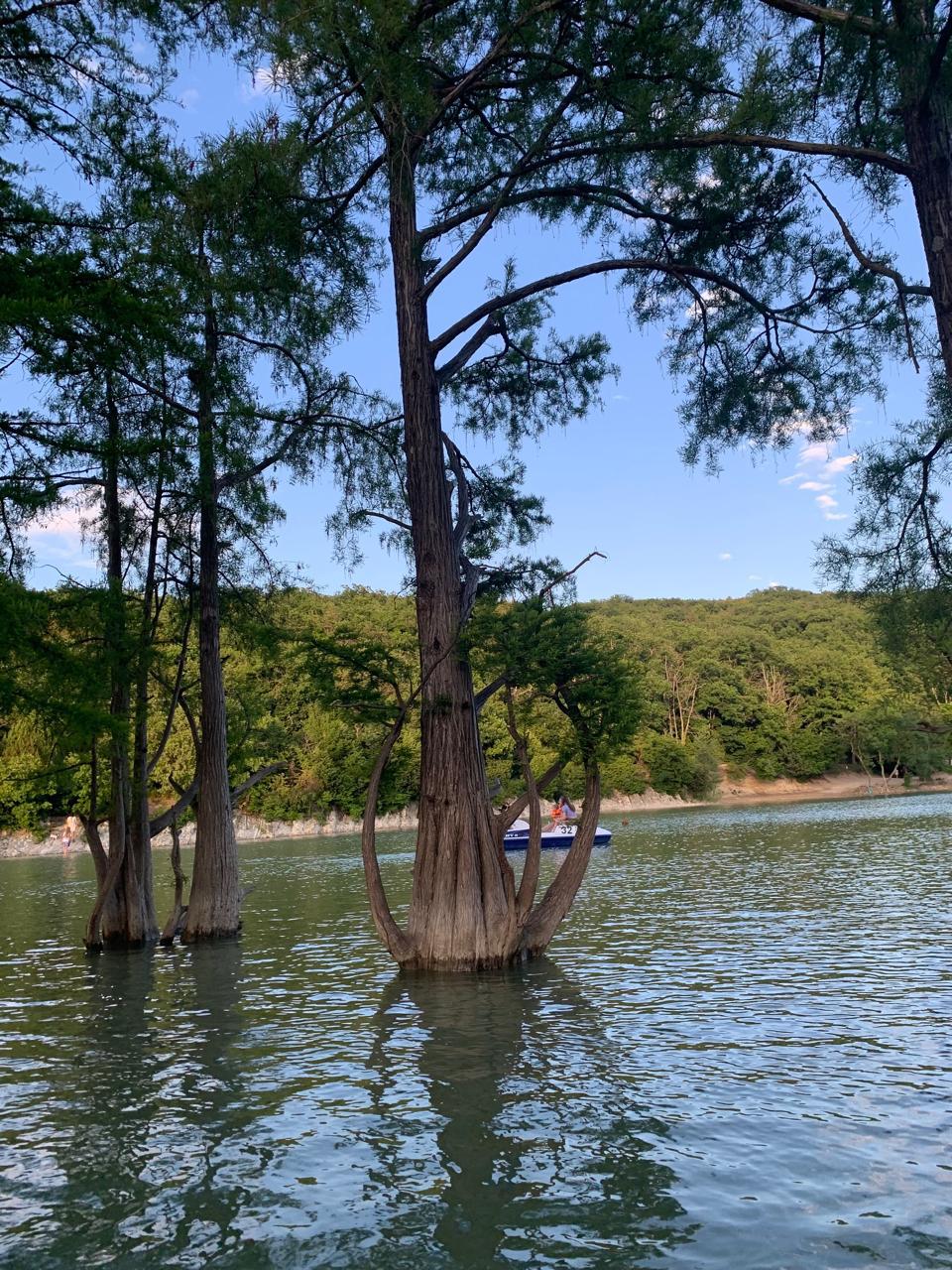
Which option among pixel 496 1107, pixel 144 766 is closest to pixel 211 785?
pixel 144 766

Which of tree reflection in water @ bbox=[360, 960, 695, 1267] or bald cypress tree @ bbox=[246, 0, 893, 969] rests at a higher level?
bald cypress tree @ bbox=[246, 0, 893, 969]

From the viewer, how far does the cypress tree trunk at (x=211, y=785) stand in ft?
57.5

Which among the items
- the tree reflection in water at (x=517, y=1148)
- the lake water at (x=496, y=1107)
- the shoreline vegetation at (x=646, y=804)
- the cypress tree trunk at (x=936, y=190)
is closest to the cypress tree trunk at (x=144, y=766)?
the lake water at (x=496, y=1107)

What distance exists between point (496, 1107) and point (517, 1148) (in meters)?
0.92

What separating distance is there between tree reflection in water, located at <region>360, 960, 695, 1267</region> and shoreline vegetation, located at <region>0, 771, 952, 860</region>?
5612 centimetres

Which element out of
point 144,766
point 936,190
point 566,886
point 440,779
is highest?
point 936,190

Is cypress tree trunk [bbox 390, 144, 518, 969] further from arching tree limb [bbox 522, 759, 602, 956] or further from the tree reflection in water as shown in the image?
the tree reflection in water

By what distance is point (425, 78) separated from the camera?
11.6 meters

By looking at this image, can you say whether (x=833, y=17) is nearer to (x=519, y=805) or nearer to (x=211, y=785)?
(x=519, y=805)

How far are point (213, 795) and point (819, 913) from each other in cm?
1114

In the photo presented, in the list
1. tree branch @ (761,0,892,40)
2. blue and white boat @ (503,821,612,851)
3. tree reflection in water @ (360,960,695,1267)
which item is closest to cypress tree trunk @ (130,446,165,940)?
tree reflection in water @ (360,960,695,1267)

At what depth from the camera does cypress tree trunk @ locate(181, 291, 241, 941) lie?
1753cm

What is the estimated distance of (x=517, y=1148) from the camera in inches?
254

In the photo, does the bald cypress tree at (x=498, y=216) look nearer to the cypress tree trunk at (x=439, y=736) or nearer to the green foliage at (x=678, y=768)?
the cypress tree trunk at (x=439, y=736)
